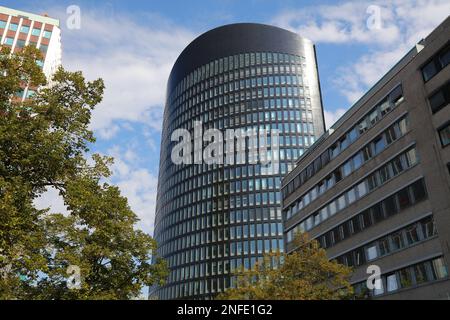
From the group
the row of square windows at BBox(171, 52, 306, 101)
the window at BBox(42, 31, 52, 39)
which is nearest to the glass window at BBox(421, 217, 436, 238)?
the window at BBox(42, 31, 52, 39)

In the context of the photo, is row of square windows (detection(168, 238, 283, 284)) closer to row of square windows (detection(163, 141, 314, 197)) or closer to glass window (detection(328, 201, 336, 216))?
row of square windows (detection(163, 141, 314, 197))

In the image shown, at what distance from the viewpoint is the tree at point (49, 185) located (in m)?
17.0

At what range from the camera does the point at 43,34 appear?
82.6 meters

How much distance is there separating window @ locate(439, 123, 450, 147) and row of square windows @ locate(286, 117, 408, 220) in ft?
14.1

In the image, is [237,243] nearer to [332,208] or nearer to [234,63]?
[332,208]

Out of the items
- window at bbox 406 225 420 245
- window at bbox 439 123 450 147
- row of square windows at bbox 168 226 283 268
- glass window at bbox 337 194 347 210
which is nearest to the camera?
window at bbox 439 123 450 147

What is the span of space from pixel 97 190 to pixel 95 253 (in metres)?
3.97

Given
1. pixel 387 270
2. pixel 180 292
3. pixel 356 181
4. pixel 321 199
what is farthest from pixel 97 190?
pixel 180 292

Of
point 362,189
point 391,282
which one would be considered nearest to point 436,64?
point 362,189

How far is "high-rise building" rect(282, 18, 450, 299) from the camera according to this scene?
Answer: 3034 centimetres

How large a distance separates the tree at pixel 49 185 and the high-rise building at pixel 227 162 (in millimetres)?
73724

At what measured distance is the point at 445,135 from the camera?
30562mm
